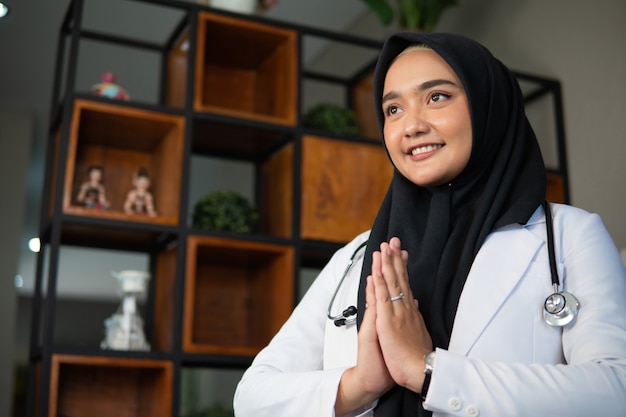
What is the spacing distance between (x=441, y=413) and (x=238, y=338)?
1.99 m

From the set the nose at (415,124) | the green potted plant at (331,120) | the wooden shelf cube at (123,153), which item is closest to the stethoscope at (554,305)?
the nose at (415,124)

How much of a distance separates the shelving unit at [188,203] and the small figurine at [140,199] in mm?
56

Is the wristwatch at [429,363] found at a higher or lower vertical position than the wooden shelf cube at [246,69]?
lower

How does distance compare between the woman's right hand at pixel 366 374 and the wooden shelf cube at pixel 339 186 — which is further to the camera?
the wooden shelf cube at pixel 339 186

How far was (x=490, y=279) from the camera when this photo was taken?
43.7 inches

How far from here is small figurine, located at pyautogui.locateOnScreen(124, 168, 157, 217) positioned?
2.77 m

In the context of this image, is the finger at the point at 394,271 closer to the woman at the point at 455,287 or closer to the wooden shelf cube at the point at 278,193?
the woman at the point at 455,287

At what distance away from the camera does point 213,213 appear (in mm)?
2783

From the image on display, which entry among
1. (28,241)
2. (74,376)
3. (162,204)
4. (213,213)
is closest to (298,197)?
(213,213)

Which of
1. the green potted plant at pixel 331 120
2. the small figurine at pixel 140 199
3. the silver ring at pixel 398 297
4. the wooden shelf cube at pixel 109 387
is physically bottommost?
the wooden shelf cube at pixel 109 387

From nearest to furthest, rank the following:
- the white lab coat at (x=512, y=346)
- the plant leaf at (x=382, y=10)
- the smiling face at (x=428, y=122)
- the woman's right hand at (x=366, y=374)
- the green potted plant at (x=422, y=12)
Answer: the white lab coat at (x=512, y=346) → the woman's right hand at (x=366, y=374) → the smiling face at (x=428, y=122) → the green potted plant at (x=422, y=12) → the plant leaf at (x=382, y=10)

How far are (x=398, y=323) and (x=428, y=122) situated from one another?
0.35 metres

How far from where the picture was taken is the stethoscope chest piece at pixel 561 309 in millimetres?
1036

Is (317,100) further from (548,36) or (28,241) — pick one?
(28,241)
